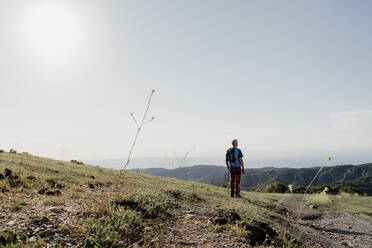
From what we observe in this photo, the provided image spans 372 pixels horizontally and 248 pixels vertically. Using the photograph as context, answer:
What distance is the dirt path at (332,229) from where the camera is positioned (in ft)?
22.4

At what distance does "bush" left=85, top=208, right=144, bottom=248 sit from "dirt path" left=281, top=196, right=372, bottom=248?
443cm

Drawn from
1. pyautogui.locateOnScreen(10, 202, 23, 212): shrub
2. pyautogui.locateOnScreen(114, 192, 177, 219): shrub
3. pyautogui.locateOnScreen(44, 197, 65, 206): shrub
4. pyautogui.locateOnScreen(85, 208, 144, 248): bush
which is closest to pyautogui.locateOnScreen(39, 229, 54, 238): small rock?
pyautogui.locateOnScreen(85, 208, 144, 248): bush

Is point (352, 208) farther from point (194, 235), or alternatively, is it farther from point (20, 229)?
point (20, 229)

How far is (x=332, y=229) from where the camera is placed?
8.65 meters

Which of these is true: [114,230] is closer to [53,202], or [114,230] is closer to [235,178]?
[53,202]

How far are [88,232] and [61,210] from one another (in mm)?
1365

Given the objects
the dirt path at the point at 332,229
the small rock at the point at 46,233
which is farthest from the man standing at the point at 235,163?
the small rock at the point at 46,233

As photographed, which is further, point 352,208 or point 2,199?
point 352,208

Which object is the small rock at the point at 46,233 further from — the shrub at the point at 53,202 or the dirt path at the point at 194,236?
the dirt path at the point at 194,236

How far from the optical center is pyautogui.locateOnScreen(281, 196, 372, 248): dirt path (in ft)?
22.4

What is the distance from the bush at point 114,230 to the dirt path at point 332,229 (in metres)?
4.43

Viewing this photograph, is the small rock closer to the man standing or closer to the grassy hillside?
the grassy hillside

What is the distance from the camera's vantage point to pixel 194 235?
4316 mm

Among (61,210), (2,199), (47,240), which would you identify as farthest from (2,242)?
(2,199)
